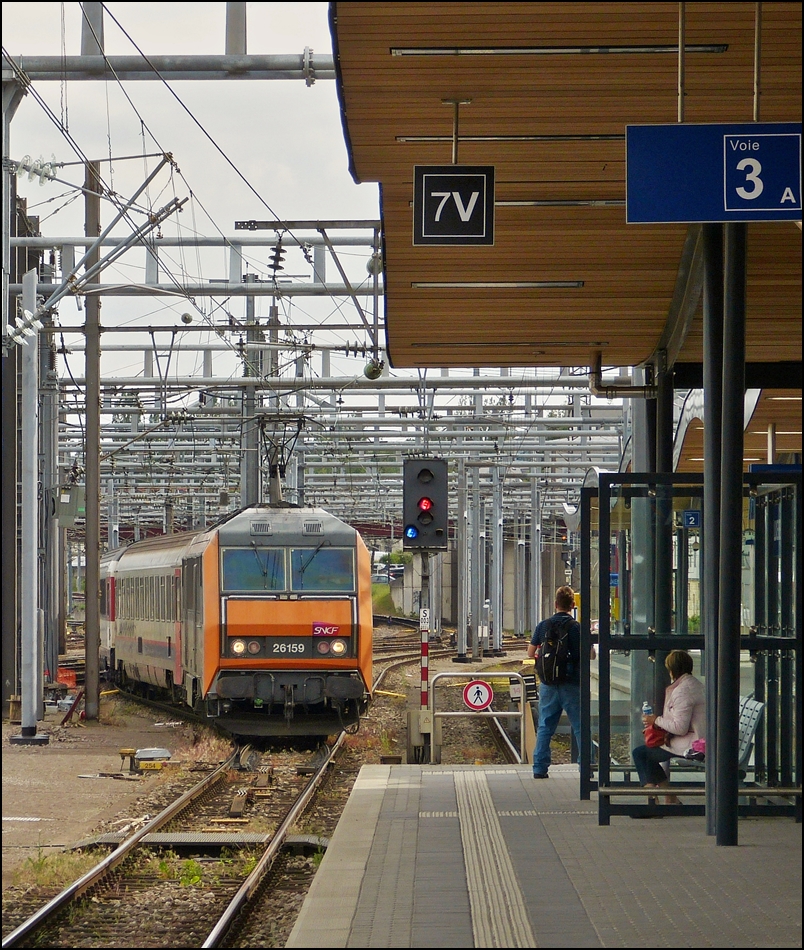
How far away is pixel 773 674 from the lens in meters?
8.84

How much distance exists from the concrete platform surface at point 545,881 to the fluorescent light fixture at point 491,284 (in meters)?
3.80

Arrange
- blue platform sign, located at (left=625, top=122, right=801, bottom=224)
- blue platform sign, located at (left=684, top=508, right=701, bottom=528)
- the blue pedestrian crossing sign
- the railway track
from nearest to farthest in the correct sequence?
blue platform sign, located at (left=625, top=122, right=801, bottom=224)
the railway track
blue platform sign, located at (left=684, top=508, right=701, bottom=528)
the blue pedestrian crossing sign

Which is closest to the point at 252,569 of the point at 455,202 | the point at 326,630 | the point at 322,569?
the point at 322,569

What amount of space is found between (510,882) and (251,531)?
1116cm

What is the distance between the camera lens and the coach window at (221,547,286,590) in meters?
17.7

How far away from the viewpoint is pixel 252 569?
1780 centimetres

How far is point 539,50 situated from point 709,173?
112cm

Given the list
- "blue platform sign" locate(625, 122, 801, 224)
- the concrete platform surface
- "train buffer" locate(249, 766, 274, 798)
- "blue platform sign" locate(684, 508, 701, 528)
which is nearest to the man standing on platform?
the concrete platform surface

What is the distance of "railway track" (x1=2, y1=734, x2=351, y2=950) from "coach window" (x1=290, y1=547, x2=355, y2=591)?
12.7ft

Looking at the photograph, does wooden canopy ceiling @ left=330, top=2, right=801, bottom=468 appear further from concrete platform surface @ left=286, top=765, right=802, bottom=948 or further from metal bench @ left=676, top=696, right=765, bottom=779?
concrete platform surface @ left=286, top=765, right=802, bottom=948

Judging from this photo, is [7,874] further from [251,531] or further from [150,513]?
[150,513]

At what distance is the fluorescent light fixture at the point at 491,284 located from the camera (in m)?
Result: 10.3

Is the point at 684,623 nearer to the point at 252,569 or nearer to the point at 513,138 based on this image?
the point at 513,138

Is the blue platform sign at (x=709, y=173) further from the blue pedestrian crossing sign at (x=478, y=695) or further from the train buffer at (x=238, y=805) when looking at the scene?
the blue pedestrian crossing sign at (x=478, y=695)
